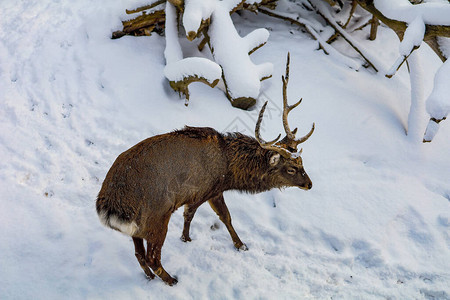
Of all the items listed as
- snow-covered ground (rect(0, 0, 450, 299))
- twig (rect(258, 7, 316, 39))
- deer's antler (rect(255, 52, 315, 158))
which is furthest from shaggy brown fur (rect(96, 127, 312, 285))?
twig (rect(258, 7, 316, 39))

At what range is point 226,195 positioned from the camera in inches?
197

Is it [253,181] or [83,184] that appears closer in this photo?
[253,181]

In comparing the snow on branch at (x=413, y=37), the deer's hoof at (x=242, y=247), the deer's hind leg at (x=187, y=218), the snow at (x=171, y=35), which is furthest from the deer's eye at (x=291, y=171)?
the snow at (x=171, y=35)

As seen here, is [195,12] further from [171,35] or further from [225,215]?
[225,215]

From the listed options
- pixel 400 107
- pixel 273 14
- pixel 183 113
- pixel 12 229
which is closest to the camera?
pixel 12 229

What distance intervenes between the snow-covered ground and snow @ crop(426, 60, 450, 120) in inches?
30.0

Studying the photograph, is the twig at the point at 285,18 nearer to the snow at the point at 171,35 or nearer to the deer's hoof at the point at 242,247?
the snow at the point at 171,35

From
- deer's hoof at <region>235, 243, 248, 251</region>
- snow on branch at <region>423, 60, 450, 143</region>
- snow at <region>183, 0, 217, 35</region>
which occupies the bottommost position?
deer's hoof at <region>235, 243, 248, 251</region>

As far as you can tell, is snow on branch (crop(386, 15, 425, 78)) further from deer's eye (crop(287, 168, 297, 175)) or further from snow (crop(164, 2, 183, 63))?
snow (crop(164, 2, 183, 63))

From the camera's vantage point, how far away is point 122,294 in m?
3.69

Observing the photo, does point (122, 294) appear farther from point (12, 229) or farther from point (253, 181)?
point (253, 181)

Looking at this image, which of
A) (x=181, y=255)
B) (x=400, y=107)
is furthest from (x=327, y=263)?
(x=400, y=107)

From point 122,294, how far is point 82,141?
233 centimetres

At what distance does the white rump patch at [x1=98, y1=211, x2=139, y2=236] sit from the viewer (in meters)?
3.36
